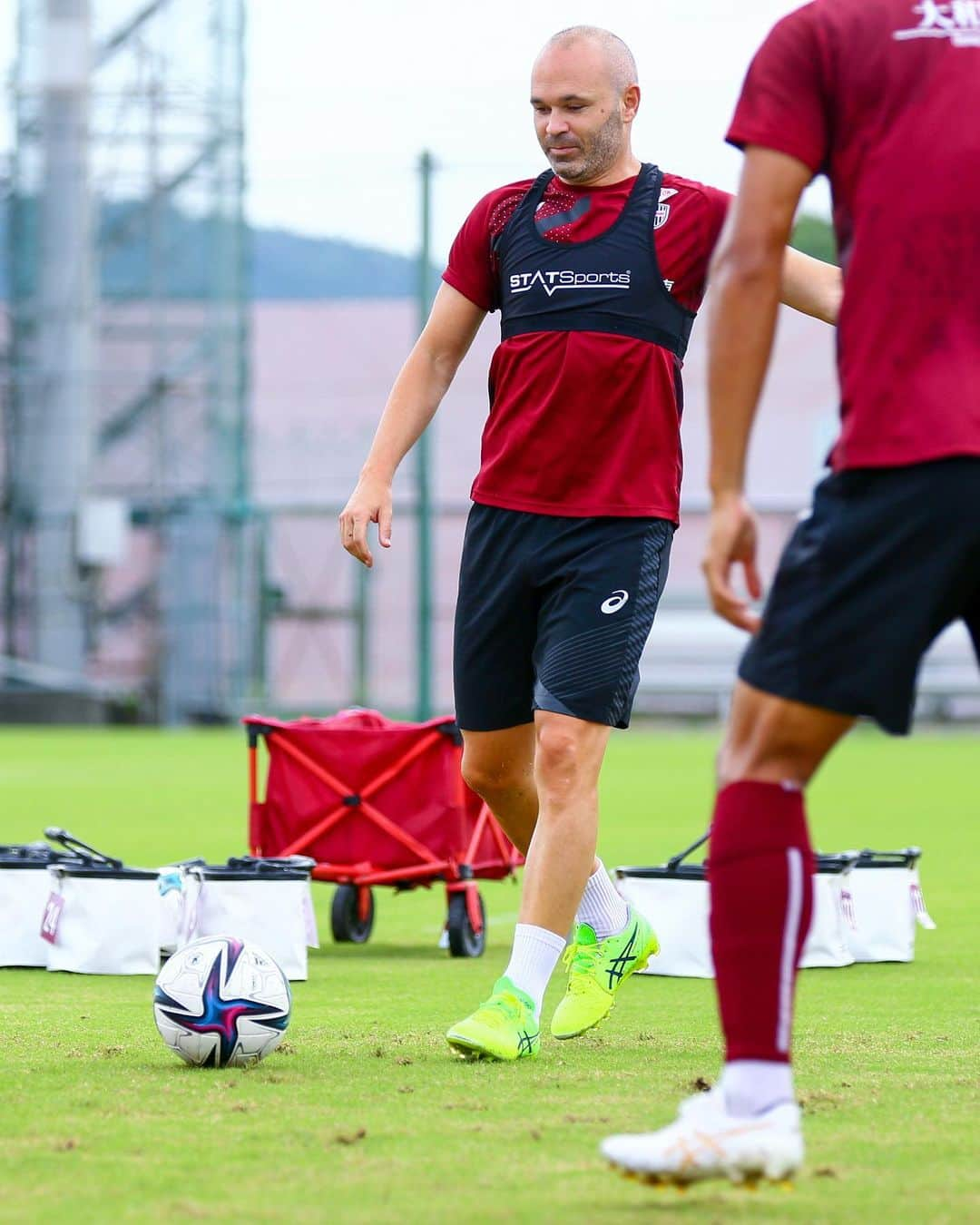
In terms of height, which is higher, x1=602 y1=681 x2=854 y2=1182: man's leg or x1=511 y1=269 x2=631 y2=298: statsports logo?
x1=511 y1=269 x2=631 y2=298: statsports logo

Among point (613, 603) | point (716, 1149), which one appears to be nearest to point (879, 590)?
point (716, 1149)

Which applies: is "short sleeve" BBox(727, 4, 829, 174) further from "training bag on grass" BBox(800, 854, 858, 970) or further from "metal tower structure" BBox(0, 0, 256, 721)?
"metal tower structure" BBox(0, 0, 256, 721)

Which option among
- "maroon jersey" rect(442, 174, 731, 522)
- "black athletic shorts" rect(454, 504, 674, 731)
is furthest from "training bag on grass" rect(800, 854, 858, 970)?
→ "maroon jersey" rect(442, 174, 731, 522)

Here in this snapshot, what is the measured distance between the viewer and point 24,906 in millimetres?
6191

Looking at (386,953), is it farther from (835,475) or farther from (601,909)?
(835,475)

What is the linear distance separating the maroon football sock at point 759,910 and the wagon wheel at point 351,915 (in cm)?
424

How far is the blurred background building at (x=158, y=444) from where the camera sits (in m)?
31.7

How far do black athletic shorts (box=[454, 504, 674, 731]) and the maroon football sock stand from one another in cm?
150

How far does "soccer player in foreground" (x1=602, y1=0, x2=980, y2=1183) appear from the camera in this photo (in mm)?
2920

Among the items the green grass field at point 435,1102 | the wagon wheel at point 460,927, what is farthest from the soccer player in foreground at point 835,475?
the wagon wheel at point 460,927

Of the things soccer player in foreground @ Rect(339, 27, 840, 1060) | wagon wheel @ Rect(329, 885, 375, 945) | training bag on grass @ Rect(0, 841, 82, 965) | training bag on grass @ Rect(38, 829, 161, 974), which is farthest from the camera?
wagon wheel @ Rect(329, 885, 375, 945)

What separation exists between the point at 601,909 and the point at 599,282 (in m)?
1.40

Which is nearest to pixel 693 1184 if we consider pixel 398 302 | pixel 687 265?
pixel 687 265

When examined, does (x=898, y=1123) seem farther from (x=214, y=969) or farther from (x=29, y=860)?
(x=29, y=860)
